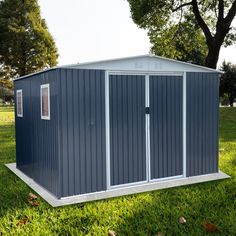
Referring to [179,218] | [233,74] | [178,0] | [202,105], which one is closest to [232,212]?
[179,218]

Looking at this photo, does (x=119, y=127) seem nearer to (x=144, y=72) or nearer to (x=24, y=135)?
(x=144, y=72)

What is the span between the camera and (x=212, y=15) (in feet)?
62.3

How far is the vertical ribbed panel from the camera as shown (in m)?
6.12

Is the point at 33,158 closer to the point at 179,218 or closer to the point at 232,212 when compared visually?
the point at 179,218

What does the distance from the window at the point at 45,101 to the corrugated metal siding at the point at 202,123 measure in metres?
2.72

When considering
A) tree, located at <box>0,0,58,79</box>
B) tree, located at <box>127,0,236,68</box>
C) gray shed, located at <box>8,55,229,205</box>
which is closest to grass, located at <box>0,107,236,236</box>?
gray shed, located at <box>8,55,229,205</box>

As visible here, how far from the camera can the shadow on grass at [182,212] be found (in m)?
4.35

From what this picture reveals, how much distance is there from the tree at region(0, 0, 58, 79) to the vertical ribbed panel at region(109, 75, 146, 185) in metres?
34.2

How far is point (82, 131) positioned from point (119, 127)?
723mm

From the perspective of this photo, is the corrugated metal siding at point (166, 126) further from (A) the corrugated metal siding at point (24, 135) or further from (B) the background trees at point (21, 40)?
(B) the background trees at point (21, 40)

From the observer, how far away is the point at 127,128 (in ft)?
20.6

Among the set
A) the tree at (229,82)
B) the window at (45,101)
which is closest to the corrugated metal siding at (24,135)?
the window at (45,101)

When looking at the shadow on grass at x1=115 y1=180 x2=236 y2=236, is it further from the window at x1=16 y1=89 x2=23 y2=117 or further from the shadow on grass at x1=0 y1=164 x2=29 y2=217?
the window at x1=16 y1=89 x2=23 y2=117

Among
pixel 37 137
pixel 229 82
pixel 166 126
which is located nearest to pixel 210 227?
pixel 166 126
